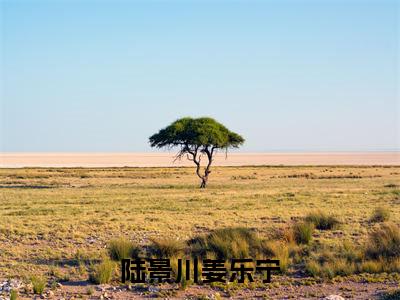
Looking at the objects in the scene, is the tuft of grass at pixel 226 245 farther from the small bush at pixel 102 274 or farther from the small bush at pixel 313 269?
the small bush at pixel 102 274

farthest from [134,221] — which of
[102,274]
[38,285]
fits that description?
[38,285]

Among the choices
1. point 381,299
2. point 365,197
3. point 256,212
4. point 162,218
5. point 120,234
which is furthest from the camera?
point 365,197

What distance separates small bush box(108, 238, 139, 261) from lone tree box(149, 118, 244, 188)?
123ft

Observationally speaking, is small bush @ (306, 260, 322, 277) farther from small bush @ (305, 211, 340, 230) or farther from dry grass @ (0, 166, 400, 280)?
small bush @ (305, 211, 340, 230)

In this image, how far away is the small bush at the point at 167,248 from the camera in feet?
50.7

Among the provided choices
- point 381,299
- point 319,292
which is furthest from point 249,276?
point 381,299

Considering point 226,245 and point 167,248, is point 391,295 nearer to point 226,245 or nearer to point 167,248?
point 226,245

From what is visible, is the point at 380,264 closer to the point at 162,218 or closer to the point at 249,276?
the point at 249,276

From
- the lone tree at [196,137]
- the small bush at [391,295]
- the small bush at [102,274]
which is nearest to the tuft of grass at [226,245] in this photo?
the small bush at [102,274]

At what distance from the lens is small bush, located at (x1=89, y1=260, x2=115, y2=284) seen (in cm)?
1316

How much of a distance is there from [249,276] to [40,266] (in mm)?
5324

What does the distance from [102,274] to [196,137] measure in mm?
41257

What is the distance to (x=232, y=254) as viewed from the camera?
1514 centimetres

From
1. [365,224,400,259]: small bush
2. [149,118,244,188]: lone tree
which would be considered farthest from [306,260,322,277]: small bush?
[149,118,244,188]: lone tree
